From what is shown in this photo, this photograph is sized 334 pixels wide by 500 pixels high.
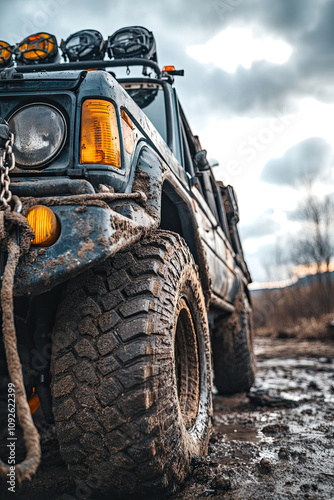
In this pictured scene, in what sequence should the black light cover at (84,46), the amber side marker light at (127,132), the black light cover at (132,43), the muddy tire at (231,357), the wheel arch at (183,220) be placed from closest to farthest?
1. the amber side marker light at (127,132)
2. the wheel arch at (183,220)
3. the black light cover at (132,43)
4. the black light cover at (84,46)
5. the muddy tire at (231,357)

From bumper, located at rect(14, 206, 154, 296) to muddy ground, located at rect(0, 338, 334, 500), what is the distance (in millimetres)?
842

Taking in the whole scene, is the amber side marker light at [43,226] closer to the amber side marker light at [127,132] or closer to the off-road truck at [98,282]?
the off-road truck at [98,282]

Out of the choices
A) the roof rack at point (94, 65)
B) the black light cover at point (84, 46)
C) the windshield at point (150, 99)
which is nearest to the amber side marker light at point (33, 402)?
the windshield at point (150, 99)

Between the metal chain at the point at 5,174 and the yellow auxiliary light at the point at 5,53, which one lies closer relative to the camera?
the metal chain at the point at 5,174

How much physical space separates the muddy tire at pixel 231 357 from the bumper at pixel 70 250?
3.37 meters

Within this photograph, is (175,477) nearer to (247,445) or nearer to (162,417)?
(162,417)

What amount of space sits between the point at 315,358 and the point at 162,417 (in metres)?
8.21

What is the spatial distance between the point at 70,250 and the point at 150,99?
2.00 m

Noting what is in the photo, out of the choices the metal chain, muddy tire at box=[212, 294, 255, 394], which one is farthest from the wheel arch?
muddy tire at box=[212, 294, 255, 394]

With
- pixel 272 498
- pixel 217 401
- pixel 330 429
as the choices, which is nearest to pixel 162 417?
pixel 272 498

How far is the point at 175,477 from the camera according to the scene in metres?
1.71

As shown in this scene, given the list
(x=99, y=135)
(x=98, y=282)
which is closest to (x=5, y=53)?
(x=99, y=135)

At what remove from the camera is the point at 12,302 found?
1.22 m

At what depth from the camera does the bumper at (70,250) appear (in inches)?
55.5
